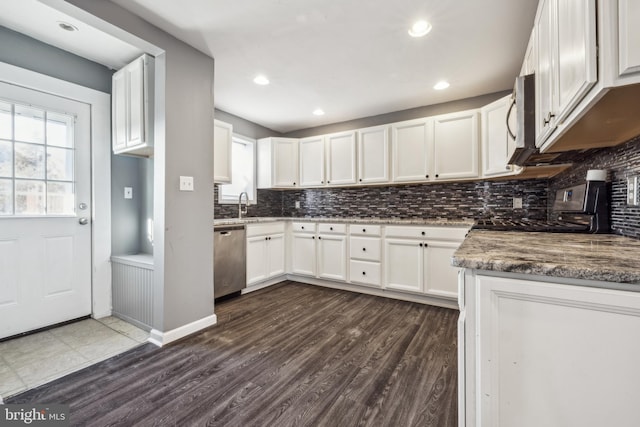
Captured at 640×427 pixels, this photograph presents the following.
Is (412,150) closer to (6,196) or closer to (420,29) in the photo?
(420,29)

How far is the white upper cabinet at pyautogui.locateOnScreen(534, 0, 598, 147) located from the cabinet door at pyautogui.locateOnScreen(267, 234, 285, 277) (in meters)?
2.88

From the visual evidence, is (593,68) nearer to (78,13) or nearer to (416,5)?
(416,5)

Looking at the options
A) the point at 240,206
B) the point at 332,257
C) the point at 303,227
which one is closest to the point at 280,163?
the point at 240,206

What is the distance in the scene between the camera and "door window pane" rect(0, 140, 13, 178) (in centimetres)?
210

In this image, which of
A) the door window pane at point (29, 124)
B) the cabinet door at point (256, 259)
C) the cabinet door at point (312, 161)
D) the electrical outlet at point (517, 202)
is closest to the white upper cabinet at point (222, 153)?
the cabinet door at point (256, 259)

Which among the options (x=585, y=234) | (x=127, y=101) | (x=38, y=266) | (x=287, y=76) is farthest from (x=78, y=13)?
(x=585, y=234)

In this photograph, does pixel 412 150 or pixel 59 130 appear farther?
pixel 412 150

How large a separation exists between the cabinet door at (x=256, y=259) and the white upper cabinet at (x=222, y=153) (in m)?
0.78

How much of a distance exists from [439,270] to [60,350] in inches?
125

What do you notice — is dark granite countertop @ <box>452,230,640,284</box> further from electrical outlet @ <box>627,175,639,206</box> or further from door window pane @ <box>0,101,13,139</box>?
door window pane @ <box>0,101,13,139</box>

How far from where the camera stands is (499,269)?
0.78 meters

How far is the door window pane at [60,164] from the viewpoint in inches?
92.3

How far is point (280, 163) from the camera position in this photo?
4.09m

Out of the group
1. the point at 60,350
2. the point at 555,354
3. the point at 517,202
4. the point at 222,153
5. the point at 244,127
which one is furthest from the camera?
the point at 244,127
